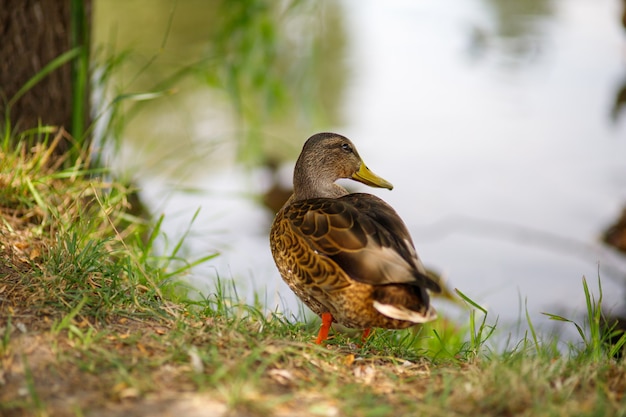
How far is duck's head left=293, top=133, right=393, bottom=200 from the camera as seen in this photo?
3754 mm

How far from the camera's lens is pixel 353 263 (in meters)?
2.99

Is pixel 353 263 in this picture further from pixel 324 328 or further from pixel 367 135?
pixel 367 135

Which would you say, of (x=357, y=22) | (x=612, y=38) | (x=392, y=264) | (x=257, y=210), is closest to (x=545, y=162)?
(x=257, y=210)

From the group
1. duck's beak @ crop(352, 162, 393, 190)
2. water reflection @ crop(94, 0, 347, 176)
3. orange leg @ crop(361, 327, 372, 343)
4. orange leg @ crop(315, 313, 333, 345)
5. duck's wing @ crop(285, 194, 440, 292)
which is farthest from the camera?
water reflection @ crop(94, 0, 347, 176)

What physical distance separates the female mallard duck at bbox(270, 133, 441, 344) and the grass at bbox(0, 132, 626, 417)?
0.18 metres

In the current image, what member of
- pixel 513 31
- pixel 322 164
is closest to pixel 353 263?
pixel 322 164

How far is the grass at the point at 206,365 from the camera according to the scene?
7.98 ft

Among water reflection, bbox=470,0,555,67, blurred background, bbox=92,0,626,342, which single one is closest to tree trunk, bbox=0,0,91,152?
blurred background, bbox=92,0,626,342

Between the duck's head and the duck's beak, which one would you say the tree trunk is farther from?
the duck's beak

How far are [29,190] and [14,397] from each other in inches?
80.2

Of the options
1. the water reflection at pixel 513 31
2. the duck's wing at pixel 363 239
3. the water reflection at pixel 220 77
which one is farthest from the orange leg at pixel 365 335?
the water reflection at pixel 513 31

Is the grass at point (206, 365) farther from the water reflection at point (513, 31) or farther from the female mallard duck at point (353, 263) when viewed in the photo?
the water reflection at point (513, 31)

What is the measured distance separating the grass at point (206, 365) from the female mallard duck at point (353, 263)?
18 centimetres

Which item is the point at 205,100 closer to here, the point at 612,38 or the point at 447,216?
the point at 447,216
